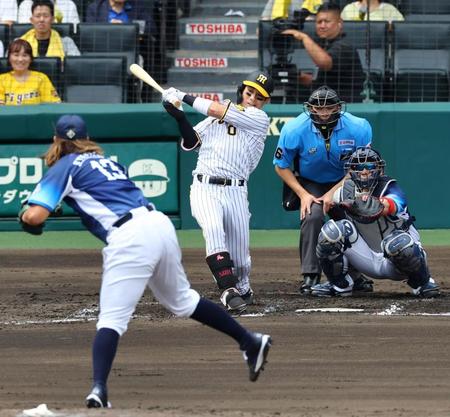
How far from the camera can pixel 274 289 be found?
9.84 meters

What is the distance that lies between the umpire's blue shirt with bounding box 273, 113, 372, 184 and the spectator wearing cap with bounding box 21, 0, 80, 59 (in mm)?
5179

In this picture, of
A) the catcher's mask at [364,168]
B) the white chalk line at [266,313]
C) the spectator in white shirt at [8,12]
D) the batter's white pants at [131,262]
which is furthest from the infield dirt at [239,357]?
the spectator in white shirt at [8,12]

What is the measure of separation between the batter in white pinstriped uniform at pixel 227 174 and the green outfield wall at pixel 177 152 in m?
3.86

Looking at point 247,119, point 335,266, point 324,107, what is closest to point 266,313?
point 335,266

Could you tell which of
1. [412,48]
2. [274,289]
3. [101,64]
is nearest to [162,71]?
[101,64]

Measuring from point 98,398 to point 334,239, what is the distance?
3.44 metres

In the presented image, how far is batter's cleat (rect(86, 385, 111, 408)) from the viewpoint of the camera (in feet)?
19.5

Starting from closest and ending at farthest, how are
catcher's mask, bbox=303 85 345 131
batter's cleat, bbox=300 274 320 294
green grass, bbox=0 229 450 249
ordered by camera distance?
1. catcher's mask, bbox=303 85 345 131
2. batter's cleat, bbox=300 274 320 294
3. green grass, bbox=0 229 450 249

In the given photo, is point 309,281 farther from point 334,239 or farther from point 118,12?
point 118,12

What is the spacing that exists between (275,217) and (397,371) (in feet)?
20.7

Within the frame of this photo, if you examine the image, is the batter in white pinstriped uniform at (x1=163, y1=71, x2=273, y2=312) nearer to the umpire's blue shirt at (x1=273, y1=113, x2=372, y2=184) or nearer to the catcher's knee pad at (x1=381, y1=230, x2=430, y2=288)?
the umpire's blue shirt at (x1=273, y1=113, x2=372, y2=184)

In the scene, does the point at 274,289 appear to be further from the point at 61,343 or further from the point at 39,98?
the point at 39,98

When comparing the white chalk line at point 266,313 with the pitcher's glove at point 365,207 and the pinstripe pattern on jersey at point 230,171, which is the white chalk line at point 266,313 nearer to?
the pinstripe pattern on jersey at point 230,171

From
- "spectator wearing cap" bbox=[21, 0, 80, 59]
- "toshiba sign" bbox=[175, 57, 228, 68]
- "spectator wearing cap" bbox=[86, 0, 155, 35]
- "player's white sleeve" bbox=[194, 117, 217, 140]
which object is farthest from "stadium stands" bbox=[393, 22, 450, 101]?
"player's white sleeve" bbox=[194, 117, 217, 140]
